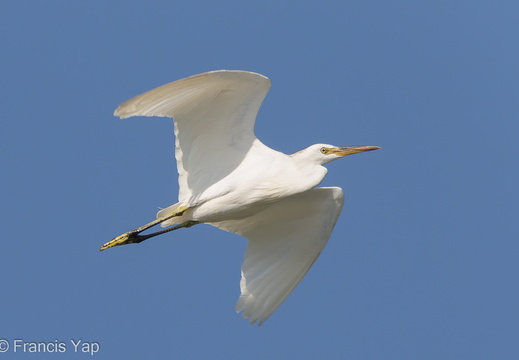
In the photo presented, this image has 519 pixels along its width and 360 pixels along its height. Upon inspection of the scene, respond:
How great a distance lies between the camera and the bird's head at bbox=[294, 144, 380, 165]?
1224 cm

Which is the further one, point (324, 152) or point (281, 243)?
point (281, 243)

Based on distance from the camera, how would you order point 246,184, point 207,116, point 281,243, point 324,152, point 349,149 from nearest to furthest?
point 207,116
point 246,184
point 324,152
point 349,149
point 281,243

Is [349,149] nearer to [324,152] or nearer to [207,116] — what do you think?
[324,152]

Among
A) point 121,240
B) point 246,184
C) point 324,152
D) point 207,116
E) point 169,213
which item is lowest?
point 121,240

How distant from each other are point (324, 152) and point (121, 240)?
10.9 ft

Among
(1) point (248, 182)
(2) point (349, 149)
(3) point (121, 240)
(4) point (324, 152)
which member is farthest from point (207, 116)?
(3) point (121, 240)

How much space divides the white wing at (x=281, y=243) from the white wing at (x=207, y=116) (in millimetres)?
1118

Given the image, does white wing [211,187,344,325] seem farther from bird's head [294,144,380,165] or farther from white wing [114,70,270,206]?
white wing [114,70,270,206]

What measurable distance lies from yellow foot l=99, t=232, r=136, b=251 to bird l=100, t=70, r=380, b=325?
0.01 metres

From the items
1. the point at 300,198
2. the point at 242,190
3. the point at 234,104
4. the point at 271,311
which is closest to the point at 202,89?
the point at 234,104

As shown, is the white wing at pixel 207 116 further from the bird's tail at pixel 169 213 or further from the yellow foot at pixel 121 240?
the yellow foot at pixel 121 240

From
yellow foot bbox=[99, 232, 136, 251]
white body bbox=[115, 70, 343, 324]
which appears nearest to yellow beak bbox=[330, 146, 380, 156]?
white body bbox=[115, 70, 343, 324]

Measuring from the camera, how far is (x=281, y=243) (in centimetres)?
1309

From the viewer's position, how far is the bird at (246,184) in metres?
11.4
